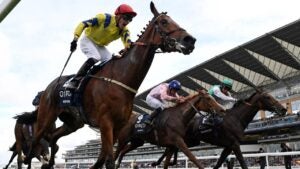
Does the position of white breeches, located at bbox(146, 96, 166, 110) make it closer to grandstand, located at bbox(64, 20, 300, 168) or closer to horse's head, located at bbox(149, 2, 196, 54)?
horse's head, located at bbox(149, 2, 196, 54)

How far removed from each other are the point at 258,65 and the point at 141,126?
119 feet

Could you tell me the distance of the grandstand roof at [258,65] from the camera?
3716cm

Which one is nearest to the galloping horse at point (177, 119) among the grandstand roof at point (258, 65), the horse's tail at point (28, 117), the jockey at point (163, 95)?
the jockey at point (163, 95)

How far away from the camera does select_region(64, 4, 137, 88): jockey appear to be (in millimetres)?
5223

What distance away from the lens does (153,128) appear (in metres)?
9.16


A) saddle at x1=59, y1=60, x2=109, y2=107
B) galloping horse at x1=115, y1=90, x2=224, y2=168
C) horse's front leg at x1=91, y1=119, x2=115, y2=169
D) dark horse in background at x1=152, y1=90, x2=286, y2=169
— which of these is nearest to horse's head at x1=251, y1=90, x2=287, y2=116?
dark horse in background at x1=152, y1=90, x2=286, y2=169

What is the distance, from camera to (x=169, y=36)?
187 inches

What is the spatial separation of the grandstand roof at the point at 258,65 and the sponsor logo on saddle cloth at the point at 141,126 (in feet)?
89.1

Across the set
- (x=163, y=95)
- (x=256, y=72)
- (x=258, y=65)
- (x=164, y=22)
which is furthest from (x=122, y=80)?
(x=256, y=72)

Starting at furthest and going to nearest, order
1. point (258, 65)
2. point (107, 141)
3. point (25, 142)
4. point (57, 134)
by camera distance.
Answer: point (258, 65), point (25, 142), point (57, 134), point (107, 141)

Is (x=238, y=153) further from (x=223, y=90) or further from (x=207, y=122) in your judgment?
(x=223, y=90)

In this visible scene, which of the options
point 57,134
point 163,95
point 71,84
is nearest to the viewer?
A: point 71,84

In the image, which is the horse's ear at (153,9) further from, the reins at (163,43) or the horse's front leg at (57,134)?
the horse's front leg at (57,134)

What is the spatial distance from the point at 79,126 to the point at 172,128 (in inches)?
108
